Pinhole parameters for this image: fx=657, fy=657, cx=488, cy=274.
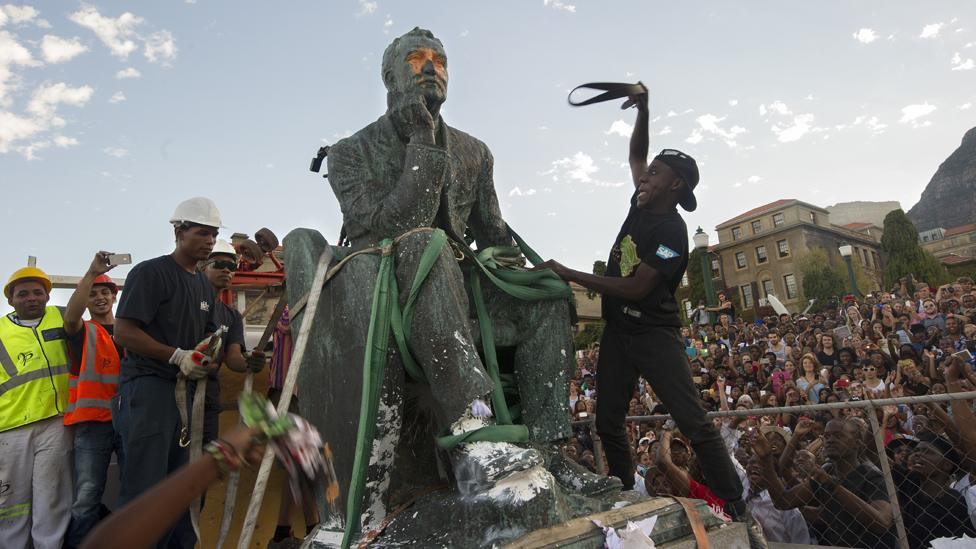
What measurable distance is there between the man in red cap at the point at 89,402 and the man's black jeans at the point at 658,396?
2606mm

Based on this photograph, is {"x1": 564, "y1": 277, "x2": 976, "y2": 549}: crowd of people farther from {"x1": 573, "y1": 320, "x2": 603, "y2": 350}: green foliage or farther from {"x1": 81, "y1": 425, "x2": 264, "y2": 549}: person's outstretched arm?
{"x1": 573, "y1": 320, "x2": 603, "y2": 350}: green foliage

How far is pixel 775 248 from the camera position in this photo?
5562 centimetres

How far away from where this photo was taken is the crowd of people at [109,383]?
305 centimetres

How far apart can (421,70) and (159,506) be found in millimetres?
2146

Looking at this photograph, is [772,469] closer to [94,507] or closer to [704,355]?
[94,507]

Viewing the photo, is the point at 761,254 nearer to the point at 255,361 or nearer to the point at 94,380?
the point at 255,361

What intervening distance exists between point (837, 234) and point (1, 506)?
63.8m

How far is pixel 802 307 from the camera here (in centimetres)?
4875

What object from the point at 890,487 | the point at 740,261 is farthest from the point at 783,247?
the point at 890,487

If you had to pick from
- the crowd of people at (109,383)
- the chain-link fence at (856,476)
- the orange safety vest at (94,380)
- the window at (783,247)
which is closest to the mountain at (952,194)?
the window at (783,247)

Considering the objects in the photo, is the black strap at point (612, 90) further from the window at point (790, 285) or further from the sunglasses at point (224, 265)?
the window at point (790, 285)

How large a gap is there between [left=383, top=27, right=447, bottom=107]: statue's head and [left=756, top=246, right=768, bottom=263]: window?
58.4 meters

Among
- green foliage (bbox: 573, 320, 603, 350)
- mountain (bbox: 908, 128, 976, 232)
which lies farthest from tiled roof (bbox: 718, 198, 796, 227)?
mountain (bbox: 908, 128, 976, 232)

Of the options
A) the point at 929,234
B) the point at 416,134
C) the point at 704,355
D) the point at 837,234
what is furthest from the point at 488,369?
the point at 929,234
